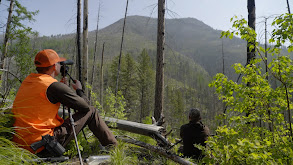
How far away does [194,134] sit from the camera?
174 inches

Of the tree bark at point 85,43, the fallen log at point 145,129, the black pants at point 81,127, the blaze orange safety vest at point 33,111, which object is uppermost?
the tree bark at point 85,43

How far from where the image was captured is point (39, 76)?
8.77 ft

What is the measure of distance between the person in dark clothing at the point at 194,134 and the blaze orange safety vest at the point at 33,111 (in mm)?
2979

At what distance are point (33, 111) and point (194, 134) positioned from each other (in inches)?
133

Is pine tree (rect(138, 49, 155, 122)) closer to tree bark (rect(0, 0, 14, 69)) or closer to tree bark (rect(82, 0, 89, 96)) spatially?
tree bark (rect(0, 0, 14, 69))

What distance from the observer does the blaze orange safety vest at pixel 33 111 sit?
2.49m

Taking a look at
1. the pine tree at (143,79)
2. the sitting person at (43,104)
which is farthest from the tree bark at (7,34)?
the pine tree at (143,79)

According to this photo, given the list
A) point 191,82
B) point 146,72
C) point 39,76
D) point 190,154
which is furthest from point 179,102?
point 191,82

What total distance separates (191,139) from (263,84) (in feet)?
Result: 6.52

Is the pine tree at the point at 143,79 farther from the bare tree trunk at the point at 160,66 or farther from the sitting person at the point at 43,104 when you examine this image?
the sitting person at the point at 43,104

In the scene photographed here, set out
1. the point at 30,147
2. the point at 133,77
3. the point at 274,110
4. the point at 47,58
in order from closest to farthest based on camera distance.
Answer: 1. the point at 30,147
2. the point at 47,58
3. the point at 274,110
4. the point at 133,77

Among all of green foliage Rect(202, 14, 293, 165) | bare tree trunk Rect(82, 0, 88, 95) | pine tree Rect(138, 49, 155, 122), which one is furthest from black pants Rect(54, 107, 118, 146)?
pine tree Rect(138, 49, 155, 122)

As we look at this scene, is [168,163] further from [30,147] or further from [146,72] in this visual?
[146,72]

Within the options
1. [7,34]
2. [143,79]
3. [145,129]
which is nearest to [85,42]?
[145,129]
